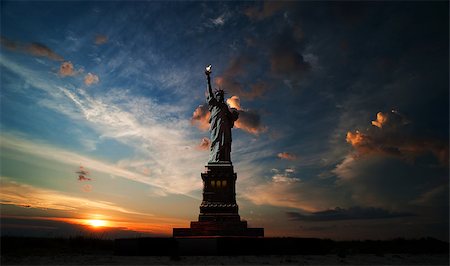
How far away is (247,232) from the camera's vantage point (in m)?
22.4

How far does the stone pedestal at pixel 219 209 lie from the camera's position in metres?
22.3

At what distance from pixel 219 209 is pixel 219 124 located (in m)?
7.96

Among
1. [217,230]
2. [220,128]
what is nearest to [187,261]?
[217,230]

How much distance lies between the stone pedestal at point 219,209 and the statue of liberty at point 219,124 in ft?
4.51

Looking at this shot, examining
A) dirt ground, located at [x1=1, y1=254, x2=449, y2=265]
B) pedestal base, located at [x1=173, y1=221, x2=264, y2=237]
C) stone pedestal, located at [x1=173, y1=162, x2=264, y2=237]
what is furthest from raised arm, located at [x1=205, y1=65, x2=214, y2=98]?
dirt ground, located at [x1=1, y1=254, x2=449, y2=265]

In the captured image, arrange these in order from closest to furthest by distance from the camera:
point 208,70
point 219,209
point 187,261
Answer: point 187,261 → point 219,209 → point 208,70

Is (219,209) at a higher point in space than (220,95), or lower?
lower

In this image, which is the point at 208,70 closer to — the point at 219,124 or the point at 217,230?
the point at 219,124

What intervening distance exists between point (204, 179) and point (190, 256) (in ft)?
31.3

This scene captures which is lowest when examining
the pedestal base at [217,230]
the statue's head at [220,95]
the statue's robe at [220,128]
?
the pedestal base at [217,230]

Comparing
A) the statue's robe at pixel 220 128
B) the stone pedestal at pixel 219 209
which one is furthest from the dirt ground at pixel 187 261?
the statue's robe at pixel 220 128

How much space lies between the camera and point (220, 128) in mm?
28125

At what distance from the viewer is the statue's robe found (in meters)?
27.2

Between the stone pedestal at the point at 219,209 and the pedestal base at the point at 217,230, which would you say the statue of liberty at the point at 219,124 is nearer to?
the stone pedestal at the point at 219,209
